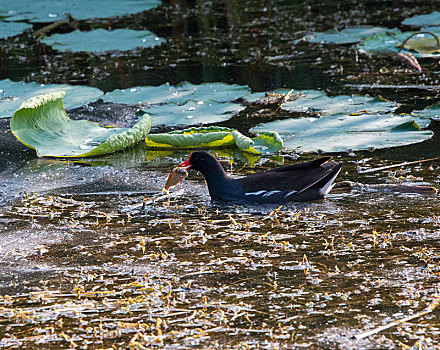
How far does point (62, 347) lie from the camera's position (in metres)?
3.79

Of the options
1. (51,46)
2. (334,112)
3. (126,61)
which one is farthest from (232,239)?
(51,46)

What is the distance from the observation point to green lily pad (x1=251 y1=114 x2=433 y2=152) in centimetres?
700

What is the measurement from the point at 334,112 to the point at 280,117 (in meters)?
0.68

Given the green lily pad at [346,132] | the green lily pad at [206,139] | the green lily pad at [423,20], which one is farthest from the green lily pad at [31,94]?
the green lily pad at [423,20]

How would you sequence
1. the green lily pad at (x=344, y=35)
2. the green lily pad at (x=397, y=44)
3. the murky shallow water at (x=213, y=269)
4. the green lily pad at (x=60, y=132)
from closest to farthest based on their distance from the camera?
the murky shallow water at (x=213, y=269)
the green lily pad at (x=60, y=132)
the green lily pad at (x=397, y=44)
the green lily pad at (x=344, y=35)

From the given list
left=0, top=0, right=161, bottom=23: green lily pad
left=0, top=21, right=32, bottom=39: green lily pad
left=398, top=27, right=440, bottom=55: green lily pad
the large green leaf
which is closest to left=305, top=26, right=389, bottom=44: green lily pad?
left=398, top=27, right=440, bottom=55: green lily pad

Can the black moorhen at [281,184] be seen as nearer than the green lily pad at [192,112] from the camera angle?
Yes

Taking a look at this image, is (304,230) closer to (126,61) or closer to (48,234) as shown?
(48,234)

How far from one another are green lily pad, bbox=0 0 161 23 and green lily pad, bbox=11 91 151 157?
273 inches

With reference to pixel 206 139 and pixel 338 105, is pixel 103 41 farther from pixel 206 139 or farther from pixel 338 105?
pixel 206 139

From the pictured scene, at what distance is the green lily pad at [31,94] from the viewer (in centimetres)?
842

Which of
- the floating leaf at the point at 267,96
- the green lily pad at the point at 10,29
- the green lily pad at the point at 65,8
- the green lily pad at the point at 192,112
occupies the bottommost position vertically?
the floating leaf at the point at 267,96

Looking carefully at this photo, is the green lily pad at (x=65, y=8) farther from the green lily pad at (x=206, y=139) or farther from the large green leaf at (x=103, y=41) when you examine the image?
the green lily pad at (x=206, y=139)

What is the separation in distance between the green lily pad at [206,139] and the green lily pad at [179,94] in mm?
1126
